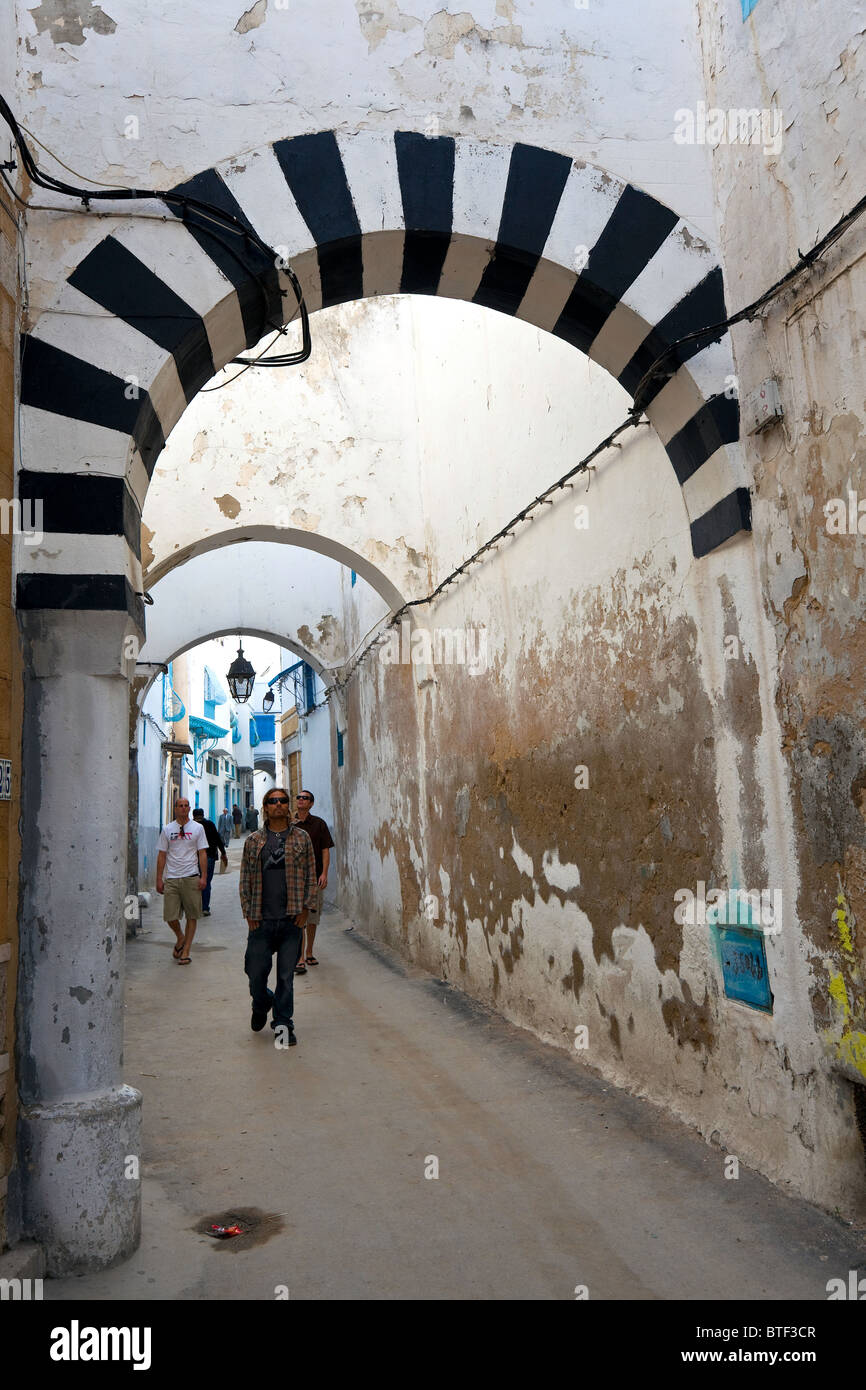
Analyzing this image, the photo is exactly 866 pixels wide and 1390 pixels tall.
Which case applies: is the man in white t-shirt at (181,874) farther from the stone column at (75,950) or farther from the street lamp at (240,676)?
the stone column at (75,950)

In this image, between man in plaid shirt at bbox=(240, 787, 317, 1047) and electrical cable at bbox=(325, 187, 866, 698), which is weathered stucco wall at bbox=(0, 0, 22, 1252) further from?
man in plaid shirt at bbox=(240, 787, 317, 1047)

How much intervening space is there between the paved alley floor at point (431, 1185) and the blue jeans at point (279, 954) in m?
0.25

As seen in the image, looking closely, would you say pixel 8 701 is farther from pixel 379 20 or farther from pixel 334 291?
pixel 379 20

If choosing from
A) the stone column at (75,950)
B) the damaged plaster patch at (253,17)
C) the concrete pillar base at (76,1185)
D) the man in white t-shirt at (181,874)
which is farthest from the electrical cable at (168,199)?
the man in white t-shirt at (181,874)

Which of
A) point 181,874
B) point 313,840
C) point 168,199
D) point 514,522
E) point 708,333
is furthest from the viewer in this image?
point 181,874

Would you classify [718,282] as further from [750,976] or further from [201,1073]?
[201,1073]

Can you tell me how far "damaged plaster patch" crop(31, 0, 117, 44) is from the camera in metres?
3.47

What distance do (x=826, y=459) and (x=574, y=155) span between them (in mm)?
1608

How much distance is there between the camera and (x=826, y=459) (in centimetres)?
314

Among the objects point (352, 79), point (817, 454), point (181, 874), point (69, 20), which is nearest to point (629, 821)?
point (817, 454)

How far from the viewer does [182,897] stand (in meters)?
Result: 8.77

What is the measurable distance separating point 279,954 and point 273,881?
0.42m

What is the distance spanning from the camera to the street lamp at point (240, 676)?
12.1 metres
